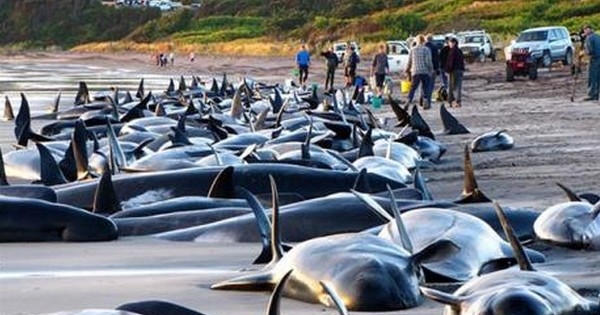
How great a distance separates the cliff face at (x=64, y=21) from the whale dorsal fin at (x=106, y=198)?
9431 cm

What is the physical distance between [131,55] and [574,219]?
78331 millimetres

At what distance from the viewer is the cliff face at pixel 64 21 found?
340 feet

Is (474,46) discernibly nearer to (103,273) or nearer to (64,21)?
(103,273)

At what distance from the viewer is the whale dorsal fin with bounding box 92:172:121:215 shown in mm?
7723

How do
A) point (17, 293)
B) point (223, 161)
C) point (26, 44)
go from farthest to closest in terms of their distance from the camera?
point (26, 44) < point (223, 161) < point (17, 293)

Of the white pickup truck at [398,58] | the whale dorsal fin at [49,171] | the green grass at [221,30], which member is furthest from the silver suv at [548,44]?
A: the green grass at [221,30]

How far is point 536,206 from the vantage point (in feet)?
29.7

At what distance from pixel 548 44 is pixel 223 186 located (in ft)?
109

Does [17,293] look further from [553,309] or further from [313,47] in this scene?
[313,47]

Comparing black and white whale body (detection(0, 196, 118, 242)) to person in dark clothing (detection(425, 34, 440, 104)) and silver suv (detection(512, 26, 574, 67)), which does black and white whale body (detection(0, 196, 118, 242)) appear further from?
silver suv (detection(512, 26, 574, 67))

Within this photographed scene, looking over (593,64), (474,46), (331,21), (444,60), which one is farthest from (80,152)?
(331,21)

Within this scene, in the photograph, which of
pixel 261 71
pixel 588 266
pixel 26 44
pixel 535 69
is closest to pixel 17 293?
pixel 588 266

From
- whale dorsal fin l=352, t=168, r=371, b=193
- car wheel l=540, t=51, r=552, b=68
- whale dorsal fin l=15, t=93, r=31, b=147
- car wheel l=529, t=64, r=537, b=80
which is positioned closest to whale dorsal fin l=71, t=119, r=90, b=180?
whale dorsal fin l=352, t=168, r=371, b=193

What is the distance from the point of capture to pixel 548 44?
131 feet
